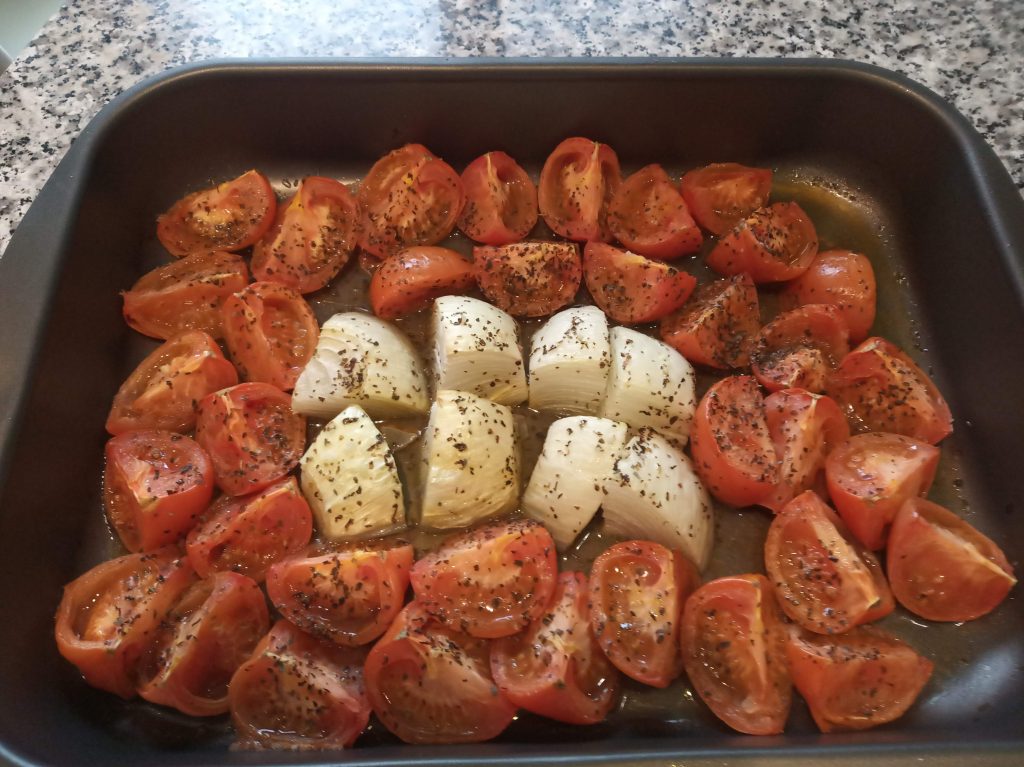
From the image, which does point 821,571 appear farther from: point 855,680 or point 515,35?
point 515,35

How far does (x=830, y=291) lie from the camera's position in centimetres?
150

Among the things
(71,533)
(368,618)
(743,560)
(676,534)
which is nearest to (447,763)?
(368,618)

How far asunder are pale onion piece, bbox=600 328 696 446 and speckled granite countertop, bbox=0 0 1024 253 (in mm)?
810

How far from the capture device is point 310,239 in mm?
1563

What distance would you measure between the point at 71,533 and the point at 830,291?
4.83 feet

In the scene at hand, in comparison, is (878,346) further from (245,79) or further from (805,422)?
(245,79)

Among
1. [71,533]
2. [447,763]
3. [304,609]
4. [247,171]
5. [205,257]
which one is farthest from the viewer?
[247,171]

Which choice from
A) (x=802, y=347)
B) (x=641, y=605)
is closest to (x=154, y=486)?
(x=641, y=605)

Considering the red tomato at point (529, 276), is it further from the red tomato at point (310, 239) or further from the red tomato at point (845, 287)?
the red tomato at point (845, 287)

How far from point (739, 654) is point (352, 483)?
0.68 m

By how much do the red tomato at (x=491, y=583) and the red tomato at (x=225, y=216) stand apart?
83 cm

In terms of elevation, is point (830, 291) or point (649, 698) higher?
point (830, 291)

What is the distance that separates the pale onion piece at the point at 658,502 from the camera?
1264 mm

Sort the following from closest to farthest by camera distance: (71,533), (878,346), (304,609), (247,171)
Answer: (304,609) < (71,533) < (878,346) < (247,171)
